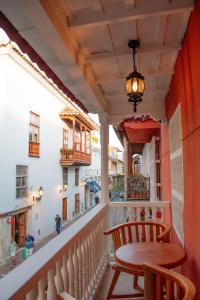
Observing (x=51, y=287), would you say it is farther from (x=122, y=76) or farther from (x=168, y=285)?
(x=122, y=76)

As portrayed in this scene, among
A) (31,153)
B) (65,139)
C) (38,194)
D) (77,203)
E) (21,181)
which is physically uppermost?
(65,139)

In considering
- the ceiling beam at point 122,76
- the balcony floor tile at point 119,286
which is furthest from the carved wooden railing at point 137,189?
the ceiling beam at point 122,76

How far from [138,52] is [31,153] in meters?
8.76

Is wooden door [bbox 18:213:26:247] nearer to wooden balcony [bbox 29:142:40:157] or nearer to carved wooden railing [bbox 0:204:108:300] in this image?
wooden balcony [bbox 29:142:40:157]

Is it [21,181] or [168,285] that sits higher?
[21,181]

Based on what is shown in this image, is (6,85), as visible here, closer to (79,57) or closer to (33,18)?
(79,57)

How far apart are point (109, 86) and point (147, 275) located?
89.7 inches

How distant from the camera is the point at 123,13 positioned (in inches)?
64.0

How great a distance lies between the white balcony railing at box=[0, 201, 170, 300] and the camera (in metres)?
0.96

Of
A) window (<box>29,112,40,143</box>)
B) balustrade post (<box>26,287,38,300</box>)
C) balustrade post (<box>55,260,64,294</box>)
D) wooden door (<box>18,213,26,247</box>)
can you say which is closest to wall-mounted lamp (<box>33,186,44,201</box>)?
wooden door (<box>18,213,26,247</box>)

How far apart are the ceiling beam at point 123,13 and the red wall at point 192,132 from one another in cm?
11

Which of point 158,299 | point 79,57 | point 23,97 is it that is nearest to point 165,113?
point 79,57

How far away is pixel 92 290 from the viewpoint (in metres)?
2.37

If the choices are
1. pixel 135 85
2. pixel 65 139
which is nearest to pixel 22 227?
pixel 65 139
